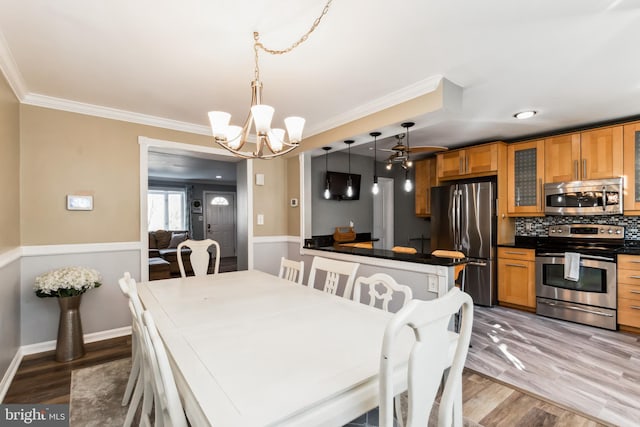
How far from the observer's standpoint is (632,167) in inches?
131

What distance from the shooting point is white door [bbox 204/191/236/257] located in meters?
9.02

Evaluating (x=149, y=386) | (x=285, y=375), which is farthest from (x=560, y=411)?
(x=149, y=386)

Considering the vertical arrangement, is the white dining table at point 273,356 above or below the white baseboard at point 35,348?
above

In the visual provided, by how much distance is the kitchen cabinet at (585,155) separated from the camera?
3434 mm

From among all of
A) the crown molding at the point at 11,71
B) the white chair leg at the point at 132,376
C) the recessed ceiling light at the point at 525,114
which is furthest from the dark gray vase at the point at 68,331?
the recessed ceiling light at the point at 525,114

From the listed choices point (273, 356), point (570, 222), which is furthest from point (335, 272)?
point (570, 222)

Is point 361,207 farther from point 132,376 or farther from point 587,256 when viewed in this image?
point 132,376

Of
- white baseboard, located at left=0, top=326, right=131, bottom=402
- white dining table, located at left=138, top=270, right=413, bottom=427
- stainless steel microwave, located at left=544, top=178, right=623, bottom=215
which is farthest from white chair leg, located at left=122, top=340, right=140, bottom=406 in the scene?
stainless steel microwave, located at left=544, top=178, right=623, bottom=215

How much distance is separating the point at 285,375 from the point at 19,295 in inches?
122

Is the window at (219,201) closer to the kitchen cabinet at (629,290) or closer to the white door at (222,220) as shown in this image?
the white door at (222,220)

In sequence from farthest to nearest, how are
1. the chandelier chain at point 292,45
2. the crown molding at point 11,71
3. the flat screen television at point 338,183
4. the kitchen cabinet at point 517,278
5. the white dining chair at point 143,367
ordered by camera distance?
the flat screen television at point 338,183 → the kitchen cabinet at point 517,278 → the crown molding at point 11,71 → the chandelier chain at point 292,45 → the white dining chair at point 143,367

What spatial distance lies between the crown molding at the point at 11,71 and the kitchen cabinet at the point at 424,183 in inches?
203

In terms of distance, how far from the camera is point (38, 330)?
2.83 m

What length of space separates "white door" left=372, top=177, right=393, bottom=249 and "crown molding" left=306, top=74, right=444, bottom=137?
2707 millimetres
